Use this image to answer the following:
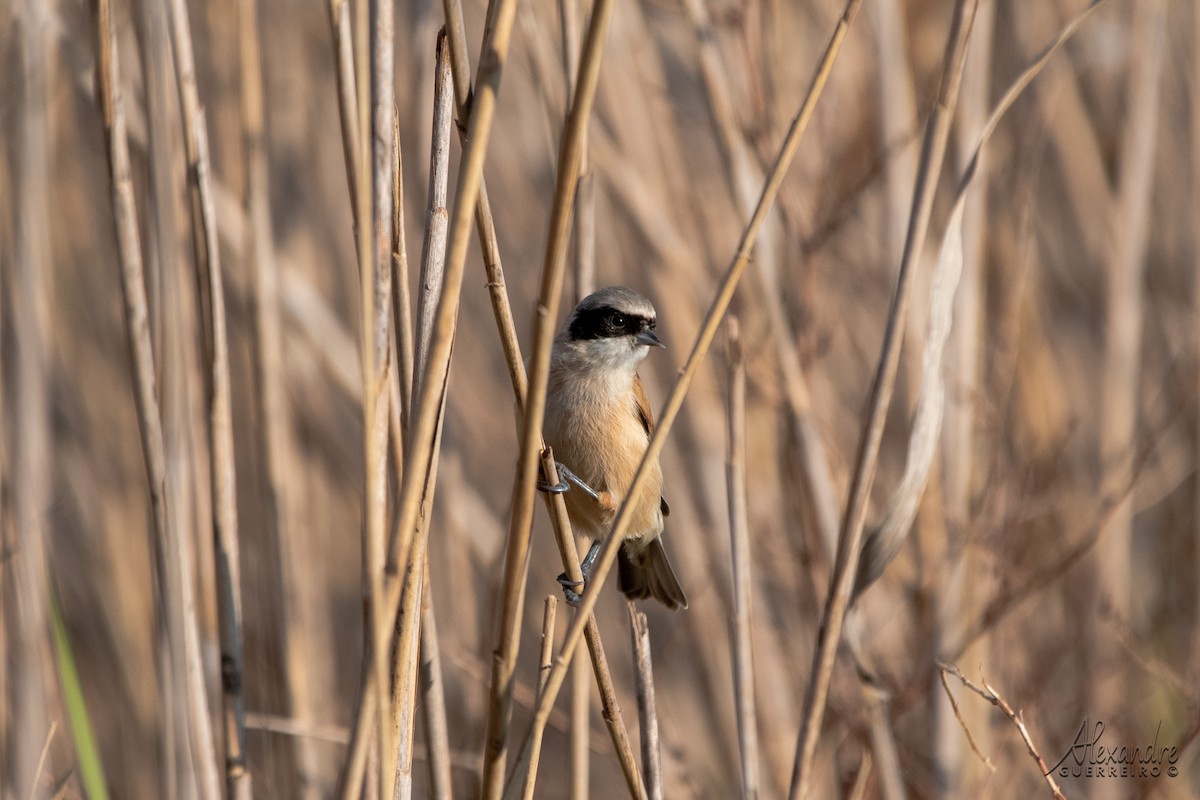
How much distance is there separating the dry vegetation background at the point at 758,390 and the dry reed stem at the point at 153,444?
57 cm

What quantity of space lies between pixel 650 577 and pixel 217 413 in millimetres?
999

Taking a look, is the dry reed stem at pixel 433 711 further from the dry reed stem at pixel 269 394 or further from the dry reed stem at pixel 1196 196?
the dry reed stem at pixel 1196 196

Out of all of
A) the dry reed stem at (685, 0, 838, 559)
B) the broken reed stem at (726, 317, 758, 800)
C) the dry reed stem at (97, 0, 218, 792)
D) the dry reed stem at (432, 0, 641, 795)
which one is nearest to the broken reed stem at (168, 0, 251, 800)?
the dry reed stem at (97, 0, 218, 792)

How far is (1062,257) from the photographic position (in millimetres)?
3305

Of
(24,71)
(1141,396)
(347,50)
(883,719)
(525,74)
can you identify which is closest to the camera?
(347,50)

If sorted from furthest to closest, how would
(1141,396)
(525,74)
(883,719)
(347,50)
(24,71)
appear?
(1141,396) < (525,74) < (883,719) < (24,71) < (347,50)

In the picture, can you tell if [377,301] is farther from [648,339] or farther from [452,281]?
[648,339]

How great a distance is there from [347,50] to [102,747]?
2469mm

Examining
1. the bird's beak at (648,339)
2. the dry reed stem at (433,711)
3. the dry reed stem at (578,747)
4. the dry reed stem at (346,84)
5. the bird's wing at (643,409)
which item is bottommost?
the dry reed stem at (578,747)

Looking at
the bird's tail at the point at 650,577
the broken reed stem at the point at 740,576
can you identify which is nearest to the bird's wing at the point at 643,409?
the bird's tail at the point at 650,577

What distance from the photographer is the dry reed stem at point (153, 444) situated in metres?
1.34

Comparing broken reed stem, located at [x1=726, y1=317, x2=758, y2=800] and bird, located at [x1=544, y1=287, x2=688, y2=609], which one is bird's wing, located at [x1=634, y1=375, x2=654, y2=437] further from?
broken reed stem, located at [x1=726, y1=317, x2=758, y2=800]

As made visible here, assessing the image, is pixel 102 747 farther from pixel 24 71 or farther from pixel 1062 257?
pixel 1062 257

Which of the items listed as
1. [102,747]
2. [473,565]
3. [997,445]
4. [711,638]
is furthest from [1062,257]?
[102,747]
